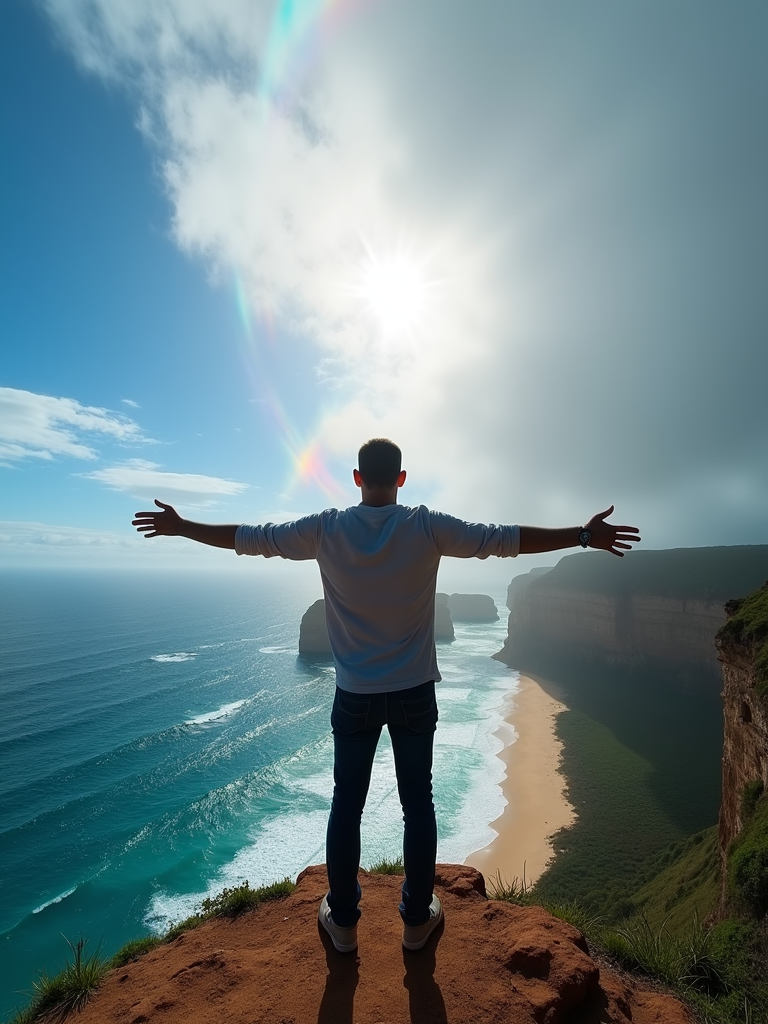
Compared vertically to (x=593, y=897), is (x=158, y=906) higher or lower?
lower

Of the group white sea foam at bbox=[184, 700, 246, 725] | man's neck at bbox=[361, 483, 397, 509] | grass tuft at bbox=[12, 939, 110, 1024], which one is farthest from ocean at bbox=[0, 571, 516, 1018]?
man's neck at bbox=[361, 483, 397, 509]

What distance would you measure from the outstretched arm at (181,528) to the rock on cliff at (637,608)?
49648mm

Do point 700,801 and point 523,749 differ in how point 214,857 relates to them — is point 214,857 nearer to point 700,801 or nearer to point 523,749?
point 523,749

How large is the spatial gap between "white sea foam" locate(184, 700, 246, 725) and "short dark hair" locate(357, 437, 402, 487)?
42229mm

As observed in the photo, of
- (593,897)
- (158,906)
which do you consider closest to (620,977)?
(593,897)

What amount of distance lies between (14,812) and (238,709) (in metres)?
19.2

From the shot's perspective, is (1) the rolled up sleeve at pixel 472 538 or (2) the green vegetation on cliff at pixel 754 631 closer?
(1) the rolled up sleeve at pixel 472 538

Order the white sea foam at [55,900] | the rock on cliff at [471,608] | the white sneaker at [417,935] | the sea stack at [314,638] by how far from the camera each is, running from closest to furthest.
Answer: the white sneaker at [417,935], the white sea foam at [55,900], the sea stack at [314,638], the rock on cliff at [471,608]

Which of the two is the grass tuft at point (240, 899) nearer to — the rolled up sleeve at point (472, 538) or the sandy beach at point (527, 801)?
the rolled up sleeve at point (472, 538)

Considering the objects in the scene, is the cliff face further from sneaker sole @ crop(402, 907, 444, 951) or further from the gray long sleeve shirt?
the gray long sleeve shirt

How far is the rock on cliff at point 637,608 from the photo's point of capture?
4500cm

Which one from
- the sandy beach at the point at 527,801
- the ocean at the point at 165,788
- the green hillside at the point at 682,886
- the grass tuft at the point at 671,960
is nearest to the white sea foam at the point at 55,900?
the ocean at the point at 165,788

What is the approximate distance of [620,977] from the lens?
3475 millimetres

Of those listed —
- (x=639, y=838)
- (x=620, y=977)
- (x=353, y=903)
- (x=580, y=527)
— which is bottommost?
(x=639, y=838)
